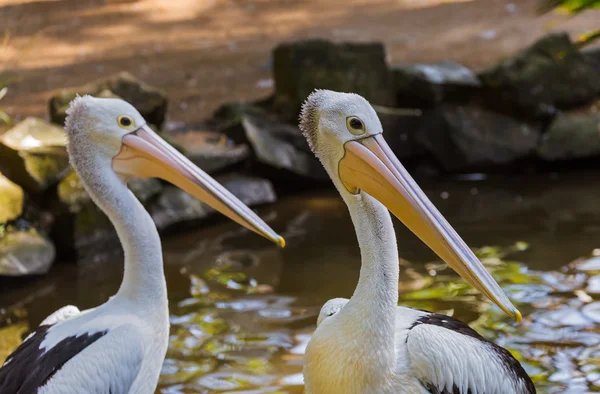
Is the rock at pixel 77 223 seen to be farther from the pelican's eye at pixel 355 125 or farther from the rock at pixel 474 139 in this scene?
the pelican's eye at pixel 355 125

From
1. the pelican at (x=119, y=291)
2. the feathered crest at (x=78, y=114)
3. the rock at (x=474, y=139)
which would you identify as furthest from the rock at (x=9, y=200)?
the rock at (x=474, y=139)

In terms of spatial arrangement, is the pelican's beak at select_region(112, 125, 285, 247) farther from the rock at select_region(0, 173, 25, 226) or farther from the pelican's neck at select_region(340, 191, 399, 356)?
the rock at select_region(0, 173, 25, 226)

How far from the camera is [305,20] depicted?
933 centimetres

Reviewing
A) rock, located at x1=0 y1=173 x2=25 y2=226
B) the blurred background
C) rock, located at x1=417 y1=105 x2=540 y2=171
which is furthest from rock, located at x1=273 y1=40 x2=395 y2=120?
rock, located at x1=0 y1=173 x2=25 y2=226

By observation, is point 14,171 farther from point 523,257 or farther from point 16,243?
point 523,257

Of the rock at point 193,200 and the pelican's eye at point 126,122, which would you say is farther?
the rock at point 193,200

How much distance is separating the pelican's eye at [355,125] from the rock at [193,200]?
2.97 meters

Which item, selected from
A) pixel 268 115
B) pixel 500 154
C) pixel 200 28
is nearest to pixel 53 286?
pixel 268 115

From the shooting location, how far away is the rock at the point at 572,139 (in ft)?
20.2

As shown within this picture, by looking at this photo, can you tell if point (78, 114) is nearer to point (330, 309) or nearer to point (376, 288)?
point (330, 309)

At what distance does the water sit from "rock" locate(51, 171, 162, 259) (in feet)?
0.46

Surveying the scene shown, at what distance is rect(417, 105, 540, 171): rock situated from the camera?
6.29 metres

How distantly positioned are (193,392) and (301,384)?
1.48 feet

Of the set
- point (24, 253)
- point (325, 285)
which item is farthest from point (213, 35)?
point (325, 285)
